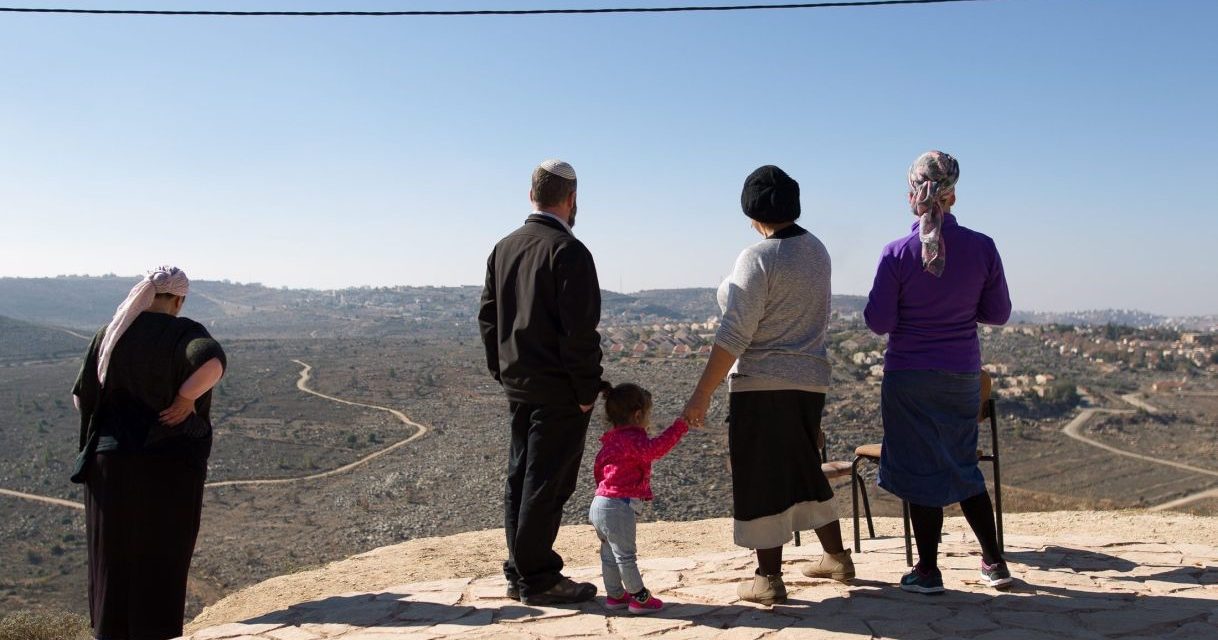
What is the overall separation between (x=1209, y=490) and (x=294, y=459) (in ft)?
89.0

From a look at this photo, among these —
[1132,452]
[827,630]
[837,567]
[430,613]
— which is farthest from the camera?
[1132,452]

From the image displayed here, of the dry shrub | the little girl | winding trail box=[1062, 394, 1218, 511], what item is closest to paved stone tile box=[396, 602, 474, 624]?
the little girl


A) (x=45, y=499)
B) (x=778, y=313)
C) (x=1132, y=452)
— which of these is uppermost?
(x=778, y=313)

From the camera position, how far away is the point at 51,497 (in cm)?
2827

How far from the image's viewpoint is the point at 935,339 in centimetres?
383

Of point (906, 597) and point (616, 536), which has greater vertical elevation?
point (616, 536)

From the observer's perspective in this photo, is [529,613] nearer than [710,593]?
Yes

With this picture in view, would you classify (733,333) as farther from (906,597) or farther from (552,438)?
(906,597)

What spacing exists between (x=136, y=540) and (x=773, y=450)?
2.61 meters

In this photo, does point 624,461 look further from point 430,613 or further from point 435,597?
point 435,597

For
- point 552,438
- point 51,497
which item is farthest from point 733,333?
point 51,497

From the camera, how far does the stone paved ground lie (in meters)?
3.64

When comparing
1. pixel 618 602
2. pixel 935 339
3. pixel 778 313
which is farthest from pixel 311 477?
pixel 935 339

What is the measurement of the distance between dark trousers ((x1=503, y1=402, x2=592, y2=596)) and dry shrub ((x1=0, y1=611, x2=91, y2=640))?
3.81 m
